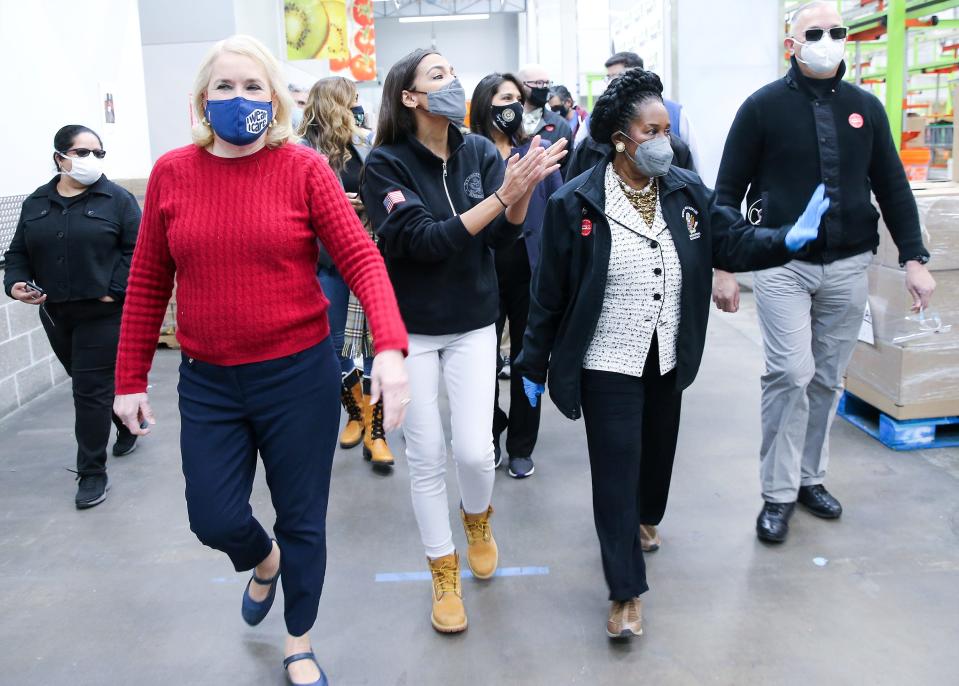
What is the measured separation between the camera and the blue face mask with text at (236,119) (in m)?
2.31

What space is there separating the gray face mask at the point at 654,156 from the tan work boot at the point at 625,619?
4.53ft

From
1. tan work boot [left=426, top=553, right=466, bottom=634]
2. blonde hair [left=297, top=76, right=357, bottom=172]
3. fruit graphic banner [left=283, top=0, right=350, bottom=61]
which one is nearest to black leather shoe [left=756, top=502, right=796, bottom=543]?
tan work boot [left=426, top=553, right=466, bottom=634]

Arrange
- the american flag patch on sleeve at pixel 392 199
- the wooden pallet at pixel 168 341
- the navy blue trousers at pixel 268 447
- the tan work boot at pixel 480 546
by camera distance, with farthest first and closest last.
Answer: the wooden pallet at pixel 168 341, the tan work boot at pixel 480 546, the american flag patch on sleeve at pixel 392 199, the navy blue trousers at pixel 268 447

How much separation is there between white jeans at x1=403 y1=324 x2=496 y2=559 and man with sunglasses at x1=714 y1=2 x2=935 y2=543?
3.27 feet

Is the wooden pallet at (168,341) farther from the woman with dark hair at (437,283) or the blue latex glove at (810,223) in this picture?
the blue latex glove at (810,223)

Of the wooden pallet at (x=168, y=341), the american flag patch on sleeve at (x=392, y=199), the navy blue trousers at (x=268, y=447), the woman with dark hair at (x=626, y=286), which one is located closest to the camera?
the navy blue trousers at (x=268, y=447)

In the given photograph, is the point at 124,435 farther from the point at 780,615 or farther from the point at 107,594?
the point at 780,615

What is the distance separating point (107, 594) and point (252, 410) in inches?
56.6

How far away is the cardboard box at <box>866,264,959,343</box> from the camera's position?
14.4ft

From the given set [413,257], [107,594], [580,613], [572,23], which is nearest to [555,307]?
[413,257]

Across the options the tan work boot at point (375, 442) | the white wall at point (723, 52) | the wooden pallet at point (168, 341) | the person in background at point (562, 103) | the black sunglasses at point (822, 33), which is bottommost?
the wooden pallet at point (168, 341)

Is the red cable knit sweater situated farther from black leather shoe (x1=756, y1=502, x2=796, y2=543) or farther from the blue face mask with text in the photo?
black leather shoe (x1=756, y1=502, x2=796, y2=543)

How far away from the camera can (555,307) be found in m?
2.92

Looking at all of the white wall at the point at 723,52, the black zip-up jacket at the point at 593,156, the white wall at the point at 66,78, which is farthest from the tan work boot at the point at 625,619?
the white wall at the point at 723,52
